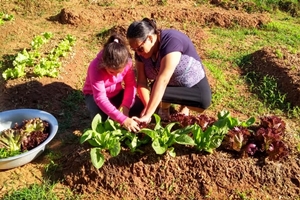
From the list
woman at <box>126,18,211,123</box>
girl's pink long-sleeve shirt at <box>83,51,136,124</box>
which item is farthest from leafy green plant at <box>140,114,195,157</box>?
girl's pink long-sleeve shirt at <box>83,51,136,124</box>

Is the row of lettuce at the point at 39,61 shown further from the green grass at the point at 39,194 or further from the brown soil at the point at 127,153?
the green grass at the point at 39,194

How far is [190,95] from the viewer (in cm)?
448

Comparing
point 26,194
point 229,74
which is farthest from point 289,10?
point 26,194

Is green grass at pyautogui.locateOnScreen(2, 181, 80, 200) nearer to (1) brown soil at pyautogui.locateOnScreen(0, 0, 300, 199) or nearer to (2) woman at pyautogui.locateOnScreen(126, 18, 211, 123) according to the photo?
(1) brown soil at pyautogui.locateOnScreen(0, 0, 300, 199)

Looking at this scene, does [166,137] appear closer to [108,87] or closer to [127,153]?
[127,153]

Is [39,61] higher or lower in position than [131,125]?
lower

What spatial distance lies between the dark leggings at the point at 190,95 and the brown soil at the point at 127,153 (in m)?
0.88

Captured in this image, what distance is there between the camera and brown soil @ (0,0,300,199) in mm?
3697

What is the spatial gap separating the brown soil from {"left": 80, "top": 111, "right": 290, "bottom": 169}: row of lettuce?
0.10m

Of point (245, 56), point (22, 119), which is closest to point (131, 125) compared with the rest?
point (22, 119)

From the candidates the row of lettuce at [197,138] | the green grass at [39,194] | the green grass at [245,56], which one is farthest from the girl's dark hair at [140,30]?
the green grass at [245,56]

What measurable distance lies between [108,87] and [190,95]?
99 centimetres

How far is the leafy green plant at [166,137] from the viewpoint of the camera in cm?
356

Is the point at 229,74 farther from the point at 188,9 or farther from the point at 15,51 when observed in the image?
the point at 15,51
